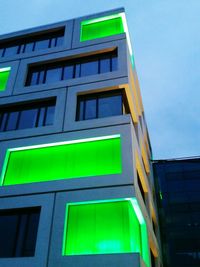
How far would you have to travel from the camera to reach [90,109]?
14805 mm

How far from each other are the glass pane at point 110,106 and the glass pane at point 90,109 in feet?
1.06

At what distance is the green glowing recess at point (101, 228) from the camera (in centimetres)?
1026

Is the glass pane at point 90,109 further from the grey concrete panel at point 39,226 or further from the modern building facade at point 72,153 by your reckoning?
the grey concrete panel at point 39,226

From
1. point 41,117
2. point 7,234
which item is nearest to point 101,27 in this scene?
point 41,117

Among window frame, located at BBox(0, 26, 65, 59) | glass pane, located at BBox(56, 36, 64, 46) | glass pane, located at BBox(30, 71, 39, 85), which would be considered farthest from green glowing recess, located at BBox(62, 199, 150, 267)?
window frame, located at BBox(0, 26, 65, 59)

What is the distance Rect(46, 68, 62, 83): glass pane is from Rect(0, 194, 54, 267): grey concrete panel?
7934 mm

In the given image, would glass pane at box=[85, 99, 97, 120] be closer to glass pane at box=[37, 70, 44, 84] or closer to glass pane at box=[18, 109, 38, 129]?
glass pane at box=[18, 109, 38, 129]

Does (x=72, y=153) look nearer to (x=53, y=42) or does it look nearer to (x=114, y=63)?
(x=114, y=63)

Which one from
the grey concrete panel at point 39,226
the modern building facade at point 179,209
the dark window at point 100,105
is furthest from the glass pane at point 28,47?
the modern building facade at point 179,209

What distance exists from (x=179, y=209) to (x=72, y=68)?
45.9ft

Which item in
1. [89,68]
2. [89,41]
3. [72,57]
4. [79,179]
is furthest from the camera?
[89,41]

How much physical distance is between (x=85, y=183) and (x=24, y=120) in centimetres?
594

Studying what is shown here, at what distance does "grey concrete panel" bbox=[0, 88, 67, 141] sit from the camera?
550 inches

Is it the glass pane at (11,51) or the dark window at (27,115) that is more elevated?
the glass pane at (11,51)
